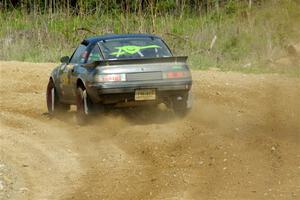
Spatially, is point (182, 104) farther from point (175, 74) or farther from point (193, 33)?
point (193, 33)

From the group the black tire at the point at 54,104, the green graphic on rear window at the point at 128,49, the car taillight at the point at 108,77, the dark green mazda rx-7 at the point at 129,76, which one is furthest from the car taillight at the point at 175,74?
the black tire at the point at 54,104

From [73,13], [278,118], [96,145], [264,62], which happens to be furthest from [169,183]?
[73,13]

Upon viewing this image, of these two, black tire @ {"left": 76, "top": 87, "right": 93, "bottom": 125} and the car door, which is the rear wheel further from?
the car door

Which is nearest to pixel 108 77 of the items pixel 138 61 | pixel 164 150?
pixel 138 61

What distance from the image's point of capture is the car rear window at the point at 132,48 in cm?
1402

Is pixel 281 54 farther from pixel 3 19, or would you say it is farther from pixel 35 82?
pixel 3 19

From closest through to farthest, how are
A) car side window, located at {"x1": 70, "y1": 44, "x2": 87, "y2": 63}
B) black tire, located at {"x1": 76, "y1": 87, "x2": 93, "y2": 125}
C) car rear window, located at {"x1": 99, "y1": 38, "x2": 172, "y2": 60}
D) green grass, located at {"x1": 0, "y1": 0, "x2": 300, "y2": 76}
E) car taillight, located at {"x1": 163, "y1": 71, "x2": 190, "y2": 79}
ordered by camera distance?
car taillight, located at {"x1": 163, "y1": 71, "x2": 190, "y2": 79}, black tire, located at {"x1": 76, "y1": 87, "x2": 93, "y2": 125}, car rear window, located at {"x1": 99, "y1": 38, "x2": 172, "y2": 60}, car side window, located at {"x1": 70, "y1": 44, "x2": 87, "y2": 63}, green grass, located at {"x1": 0, "y1": 0, "x2": 300, "y2": 76}

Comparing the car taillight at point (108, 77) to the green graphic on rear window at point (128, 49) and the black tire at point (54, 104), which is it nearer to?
the green graphic on rear window at point (128, 49)

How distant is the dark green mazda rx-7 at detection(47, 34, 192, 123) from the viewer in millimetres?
13188

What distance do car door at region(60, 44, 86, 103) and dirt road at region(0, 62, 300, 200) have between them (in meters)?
0.51

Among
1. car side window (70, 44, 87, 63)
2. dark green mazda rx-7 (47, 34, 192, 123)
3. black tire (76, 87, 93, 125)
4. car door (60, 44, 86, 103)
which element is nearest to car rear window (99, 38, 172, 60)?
dark green mazda rx-7 (47, 34, 192, 123)

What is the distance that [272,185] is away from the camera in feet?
28.9

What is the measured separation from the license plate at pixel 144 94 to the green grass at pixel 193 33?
8469 mm

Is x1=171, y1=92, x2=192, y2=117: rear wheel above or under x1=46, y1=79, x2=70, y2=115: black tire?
above
